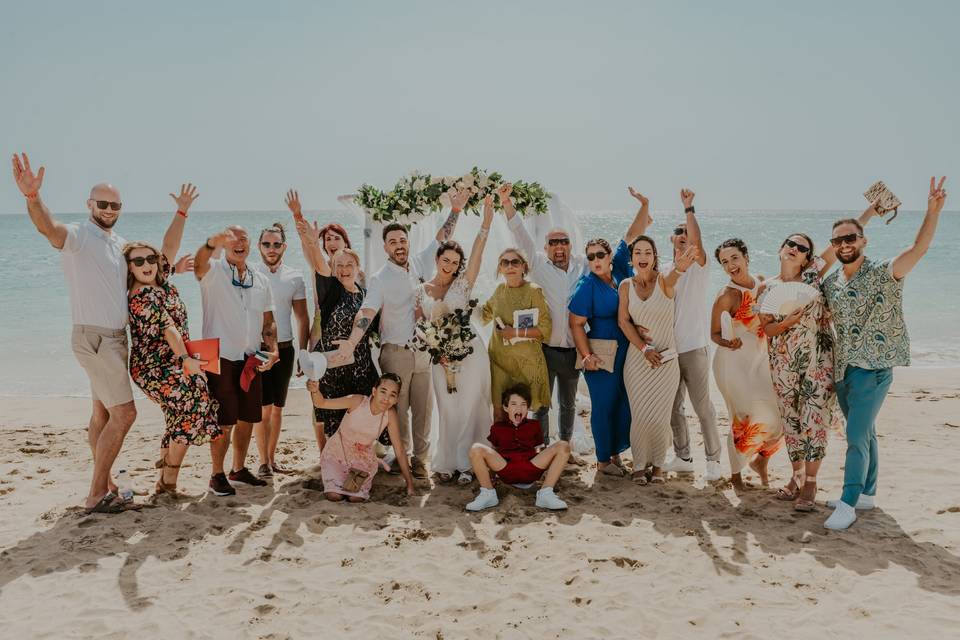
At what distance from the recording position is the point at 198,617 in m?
3.46

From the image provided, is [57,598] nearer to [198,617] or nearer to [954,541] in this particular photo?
[198,617]

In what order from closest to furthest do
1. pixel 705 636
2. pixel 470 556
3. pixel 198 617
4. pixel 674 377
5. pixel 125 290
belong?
pixel 705 636, pixel 198 617, pixel 470 556, pixel 125 290, pixel 674 377

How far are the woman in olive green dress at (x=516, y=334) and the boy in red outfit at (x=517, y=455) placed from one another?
0.53ft

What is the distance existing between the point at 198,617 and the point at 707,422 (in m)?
3.73

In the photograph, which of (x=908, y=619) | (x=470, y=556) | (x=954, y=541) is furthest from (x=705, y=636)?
(x=954, y=541)

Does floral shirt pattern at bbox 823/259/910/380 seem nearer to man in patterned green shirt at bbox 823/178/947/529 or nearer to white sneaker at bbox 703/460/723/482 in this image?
man in patterned green shirt at bbox 823/178/947/529

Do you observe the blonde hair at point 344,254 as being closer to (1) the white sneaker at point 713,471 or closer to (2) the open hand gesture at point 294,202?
(2) the open hand gesture at point 294,202

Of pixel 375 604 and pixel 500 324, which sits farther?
pixel 500 324

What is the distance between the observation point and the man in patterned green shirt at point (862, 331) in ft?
14.0

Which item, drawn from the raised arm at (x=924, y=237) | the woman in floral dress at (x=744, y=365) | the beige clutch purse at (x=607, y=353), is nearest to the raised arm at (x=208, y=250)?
the beige clutch purse at (x=607, y=353)

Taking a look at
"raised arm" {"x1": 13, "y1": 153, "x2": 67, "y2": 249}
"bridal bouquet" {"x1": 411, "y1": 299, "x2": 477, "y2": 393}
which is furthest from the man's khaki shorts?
"bridal bouquet" {"x1": 411, "y1": 299, "x2": 477, "y2": 393}

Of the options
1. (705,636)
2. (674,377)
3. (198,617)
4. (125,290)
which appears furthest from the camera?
(674,377)

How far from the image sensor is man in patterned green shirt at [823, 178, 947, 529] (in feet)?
14.0

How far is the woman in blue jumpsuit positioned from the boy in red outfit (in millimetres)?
512
